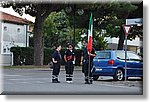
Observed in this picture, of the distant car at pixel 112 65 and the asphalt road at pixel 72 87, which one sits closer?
the asphalt road at pixel 72 87

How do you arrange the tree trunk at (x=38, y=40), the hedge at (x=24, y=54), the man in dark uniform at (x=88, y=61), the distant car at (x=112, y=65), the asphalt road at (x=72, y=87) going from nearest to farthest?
the asphalt road at (x=72, y=87) < the man in dark uniform at (x=88, y=61) < the distant car at (x=112, y=65) < the tree trunk at (x=38, y=40) < the hedge at (x=24, y=54)

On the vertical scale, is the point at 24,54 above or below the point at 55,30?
below

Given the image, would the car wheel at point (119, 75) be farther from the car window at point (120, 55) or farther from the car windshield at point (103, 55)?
the car windshield at point (103, 55)

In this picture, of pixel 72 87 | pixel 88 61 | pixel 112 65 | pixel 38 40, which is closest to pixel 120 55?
pixel 112 65

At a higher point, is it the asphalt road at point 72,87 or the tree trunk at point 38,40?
the tree trunk at point 38,40

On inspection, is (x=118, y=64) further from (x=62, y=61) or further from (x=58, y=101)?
(x=58, y=101)

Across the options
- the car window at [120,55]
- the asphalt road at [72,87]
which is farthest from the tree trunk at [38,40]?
the car window at [120,55]

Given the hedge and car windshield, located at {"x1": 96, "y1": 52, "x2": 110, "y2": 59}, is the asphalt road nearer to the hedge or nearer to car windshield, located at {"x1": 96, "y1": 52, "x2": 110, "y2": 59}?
car windshield, located at {"x1": 96, "y1": 52, "x2": 110, "y2": 59}

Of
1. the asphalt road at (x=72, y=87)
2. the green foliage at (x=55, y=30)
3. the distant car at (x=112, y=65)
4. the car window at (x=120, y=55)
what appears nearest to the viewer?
the asphalt road at (x=72, y=87)

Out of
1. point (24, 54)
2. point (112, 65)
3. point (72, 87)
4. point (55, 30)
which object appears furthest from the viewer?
point (55, 30)

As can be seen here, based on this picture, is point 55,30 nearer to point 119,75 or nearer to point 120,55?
point 120,55

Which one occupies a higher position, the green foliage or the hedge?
the green foliage

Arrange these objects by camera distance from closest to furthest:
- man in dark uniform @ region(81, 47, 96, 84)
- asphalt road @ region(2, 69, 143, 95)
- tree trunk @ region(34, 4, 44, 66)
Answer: asphalt road @ region(2, 69, 143, 95) → man in dark uniform @ region(81, 47, 96, 84) → tree trunk @ region(34, 4, 44, 66)

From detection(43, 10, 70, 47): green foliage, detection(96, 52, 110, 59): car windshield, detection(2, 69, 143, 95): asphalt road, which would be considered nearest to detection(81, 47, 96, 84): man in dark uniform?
detection(2, 69, 143, 95): asphalt road
